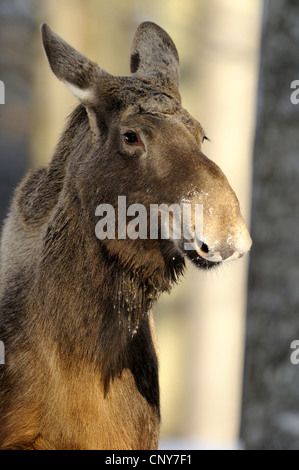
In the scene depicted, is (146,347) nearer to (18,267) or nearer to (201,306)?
(18,267)

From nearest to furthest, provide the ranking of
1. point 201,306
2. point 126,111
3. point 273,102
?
point 126,111 → point 273,102 → point 201,306

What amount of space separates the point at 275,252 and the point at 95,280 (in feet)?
13.1

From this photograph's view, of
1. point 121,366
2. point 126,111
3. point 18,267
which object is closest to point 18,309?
point 18,267

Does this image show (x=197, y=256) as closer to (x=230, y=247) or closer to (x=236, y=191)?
(x=230, y=247)

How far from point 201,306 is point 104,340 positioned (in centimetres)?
422

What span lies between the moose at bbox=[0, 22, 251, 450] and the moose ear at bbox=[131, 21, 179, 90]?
17cm

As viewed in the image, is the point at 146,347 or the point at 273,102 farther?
the point at 273,102

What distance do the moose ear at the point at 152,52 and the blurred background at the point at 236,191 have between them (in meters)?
3.12

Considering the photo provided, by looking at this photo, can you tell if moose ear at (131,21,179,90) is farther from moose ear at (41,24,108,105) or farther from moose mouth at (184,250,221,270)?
moose mouth at (184,250,221,270)

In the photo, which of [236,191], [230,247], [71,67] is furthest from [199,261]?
[236,191]

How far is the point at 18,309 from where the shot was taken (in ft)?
14.6

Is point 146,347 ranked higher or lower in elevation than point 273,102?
lower

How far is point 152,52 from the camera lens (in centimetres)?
475

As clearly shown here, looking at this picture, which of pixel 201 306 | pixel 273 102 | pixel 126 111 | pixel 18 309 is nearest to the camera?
pixel 126 111
